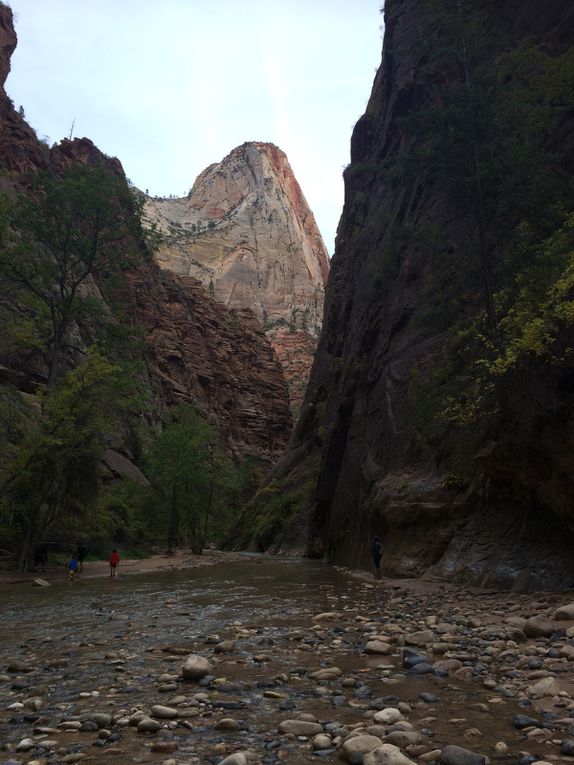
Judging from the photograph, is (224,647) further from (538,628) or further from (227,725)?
(538,628)

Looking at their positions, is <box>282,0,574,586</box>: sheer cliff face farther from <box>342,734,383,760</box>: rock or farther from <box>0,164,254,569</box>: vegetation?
<box>0,164,254,569</box>: vegetation

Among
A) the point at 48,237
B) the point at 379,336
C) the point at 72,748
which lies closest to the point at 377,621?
the point at 72,748

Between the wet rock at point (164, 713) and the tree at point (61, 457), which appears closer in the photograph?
the wet rock at point (164, 713)

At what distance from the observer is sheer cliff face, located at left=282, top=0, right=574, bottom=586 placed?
12312 mm

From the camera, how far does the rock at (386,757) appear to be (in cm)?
397

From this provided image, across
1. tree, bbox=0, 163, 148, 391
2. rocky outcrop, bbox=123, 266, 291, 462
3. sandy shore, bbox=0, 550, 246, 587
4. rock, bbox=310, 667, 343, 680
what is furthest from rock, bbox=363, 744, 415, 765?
rocky outcrop, bbox=123, 266, 291, 462

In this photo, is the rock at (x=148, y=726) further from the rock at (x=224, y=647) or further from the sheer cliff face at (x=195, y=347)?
the sheer cliff face at (x=195, y=347)

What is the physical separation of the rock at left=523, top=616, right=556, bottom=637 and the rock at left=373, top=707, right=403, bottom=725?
401cm

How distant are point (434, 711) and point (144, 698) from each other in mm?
2973

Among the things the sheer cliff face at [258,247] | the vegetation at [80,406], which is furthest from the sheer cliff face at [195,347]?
the vegetation at [80,406]

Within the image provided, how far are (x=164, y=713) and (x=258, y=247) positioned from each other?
162957 millimetres

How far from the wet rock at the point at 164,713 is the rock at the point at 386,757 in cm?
203

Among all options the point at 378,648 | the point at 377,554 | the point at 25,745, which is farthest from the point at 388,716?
the point at 377,554

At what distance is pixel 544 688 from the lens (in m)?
5.61
